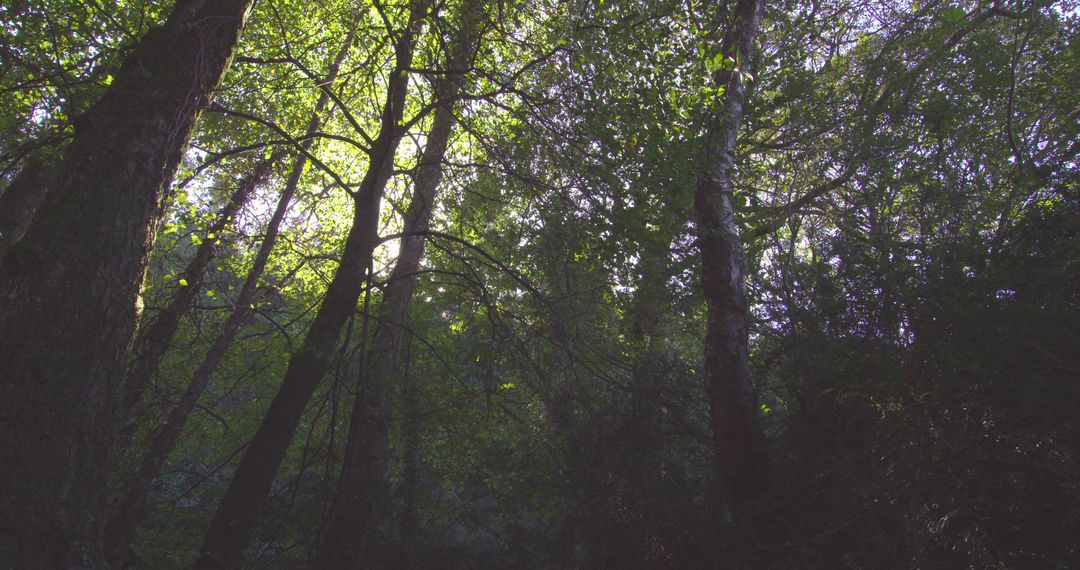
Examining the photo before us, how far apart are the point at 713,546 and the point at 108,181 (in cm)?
548

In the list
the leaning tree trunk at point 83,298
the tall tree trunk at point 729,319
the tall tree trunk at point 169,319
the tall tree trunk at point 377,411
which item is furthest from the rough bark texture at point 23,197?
the tall tree trunk at point 729,319

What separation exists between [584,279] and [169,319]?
4.57 m

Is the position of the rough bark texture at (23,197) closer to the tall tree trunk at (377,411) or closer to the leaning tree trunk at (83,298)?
the tall tree trunk at (377,411)

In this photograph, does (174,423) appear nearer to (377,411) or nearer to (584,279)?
(377,411)

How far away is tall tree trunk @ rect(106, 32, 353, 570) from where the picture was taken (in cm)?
608

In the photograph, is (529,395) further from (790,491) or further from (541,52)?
(541,52)

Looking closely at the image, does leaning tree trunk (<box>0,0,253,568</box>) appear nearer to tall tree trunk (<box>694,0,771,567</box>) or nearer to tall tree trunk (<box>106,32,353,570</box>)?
tall tree trunk (<box>106,32,353,570</box>)

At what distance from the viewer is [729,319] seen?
6.11m

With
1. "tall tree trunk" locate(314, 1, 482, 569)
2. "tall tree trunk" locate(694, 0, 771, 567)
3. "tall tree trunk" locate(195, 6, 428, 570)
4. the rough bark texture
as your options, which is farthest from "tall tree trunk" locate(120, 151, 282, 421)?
"tall tree trunk" locate(694, 0, 771, 567)

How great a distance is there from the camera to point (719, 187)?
20.6 ft

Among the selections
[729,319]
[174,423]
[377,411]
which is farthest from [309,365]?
[729,319]

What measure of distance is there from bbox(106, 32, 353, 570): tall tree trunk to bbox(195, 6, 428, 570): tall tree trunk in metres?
0.63

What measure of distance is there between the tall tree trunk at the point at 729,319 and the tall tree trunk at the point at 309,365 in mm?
2915

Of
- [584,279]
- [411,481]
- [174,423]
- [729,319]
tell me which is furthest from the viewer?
[411,481]
